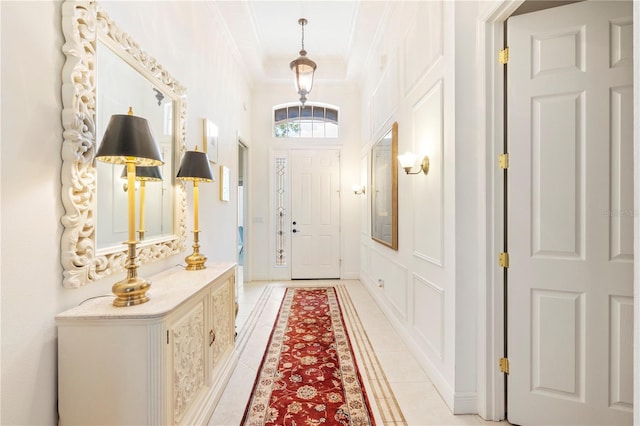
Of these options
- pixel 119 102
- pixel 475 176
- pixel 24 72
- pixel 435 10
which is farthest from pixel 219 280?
pixel 435 10

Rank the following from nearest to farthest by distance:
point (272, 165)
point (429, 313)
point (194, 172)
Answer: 1. point (194, 172)
2. point (429, 313)
3. point (272, 165)

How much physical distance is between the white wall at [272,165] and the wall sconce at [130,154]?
390 cm

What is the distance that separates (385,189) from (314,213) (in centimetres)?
204

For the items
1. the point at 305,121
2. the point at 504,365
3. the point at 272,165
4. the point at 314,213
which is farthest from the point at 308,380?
the point at 305,121

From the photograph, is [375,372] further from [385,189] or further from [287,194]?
[287,194]

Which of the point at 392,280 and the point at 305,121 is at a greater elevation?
the point at 305,121

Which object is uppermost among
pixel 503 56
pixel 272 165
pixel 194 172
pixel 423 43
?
pixel 423 43

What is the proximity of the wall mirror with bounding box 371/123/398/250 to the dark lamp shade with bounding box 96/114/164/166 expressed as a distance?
2.40 meters

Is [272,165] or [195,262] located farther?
[272,165]

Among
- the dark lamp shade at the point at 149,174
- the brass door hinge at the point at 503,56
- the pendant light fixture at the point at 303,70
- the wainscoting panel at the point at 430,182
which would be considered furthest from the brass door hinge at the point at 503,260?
the pendant light fixture at the point at 303,70

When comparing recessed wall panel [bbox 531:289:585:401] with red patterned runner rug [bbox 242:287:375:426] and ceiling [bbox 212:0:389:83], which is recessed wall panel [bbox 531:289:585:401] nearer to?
red patterned runner rug [bbox 242:287:375:426]

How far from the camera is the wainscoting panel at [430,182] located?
2.13 metres

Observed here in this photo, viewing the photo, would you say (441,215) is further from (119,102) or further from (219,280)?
(119,102)

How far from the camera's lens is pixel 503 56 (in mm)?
1813
